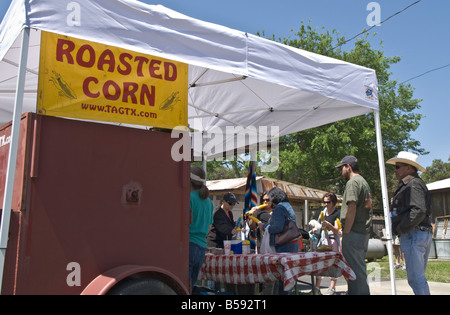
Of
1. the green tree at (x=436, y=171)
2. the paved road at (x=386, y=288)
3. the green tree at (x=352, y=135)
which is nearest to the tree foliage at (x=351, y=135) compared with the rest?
the green tree at (x=352, y=135)

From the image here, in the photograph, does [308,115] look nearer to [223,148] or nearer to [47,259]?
[223,148]

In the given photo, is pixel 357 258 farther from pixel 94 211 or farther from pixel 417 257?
pixel 94 211

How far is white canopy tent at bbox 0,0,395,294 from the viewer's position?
2.98m

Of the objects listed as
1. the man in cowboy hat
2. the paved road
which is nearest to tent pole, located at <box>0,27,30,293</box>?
the man in cowboy hat

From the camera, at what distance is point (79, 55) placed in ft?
10.8

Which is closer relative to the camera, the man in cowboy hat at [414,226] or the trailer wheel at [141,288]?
the trailer wheel at [141,288]

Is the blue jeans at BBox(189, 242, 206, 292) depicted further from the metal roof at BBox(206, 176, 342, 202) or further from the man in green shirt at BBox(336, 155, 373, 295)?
the metal roof at BBox(206, 176, 342, 202)

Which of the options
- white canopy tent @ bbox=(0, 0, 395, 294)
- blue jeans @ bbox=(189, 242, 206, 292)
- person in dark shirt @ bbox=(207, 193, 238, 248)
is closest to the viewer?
white canopy tent @ bbox=(0, 0, 395, 294)

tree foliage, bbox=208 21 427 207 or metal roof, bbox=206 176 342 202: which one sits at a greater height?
tree foliage, bbox=208 21 427 207

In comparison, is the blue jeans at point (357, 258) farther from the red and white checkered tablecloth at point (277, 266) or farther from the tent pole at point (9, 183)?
the tent pole at point (9, 183)

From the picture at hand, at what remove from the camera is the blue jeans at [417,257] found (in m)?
4.20

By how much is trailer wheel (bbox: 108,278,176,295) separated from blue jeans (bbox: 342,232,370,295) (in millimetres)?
2293

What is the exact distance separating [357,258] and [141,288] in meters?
2.58
